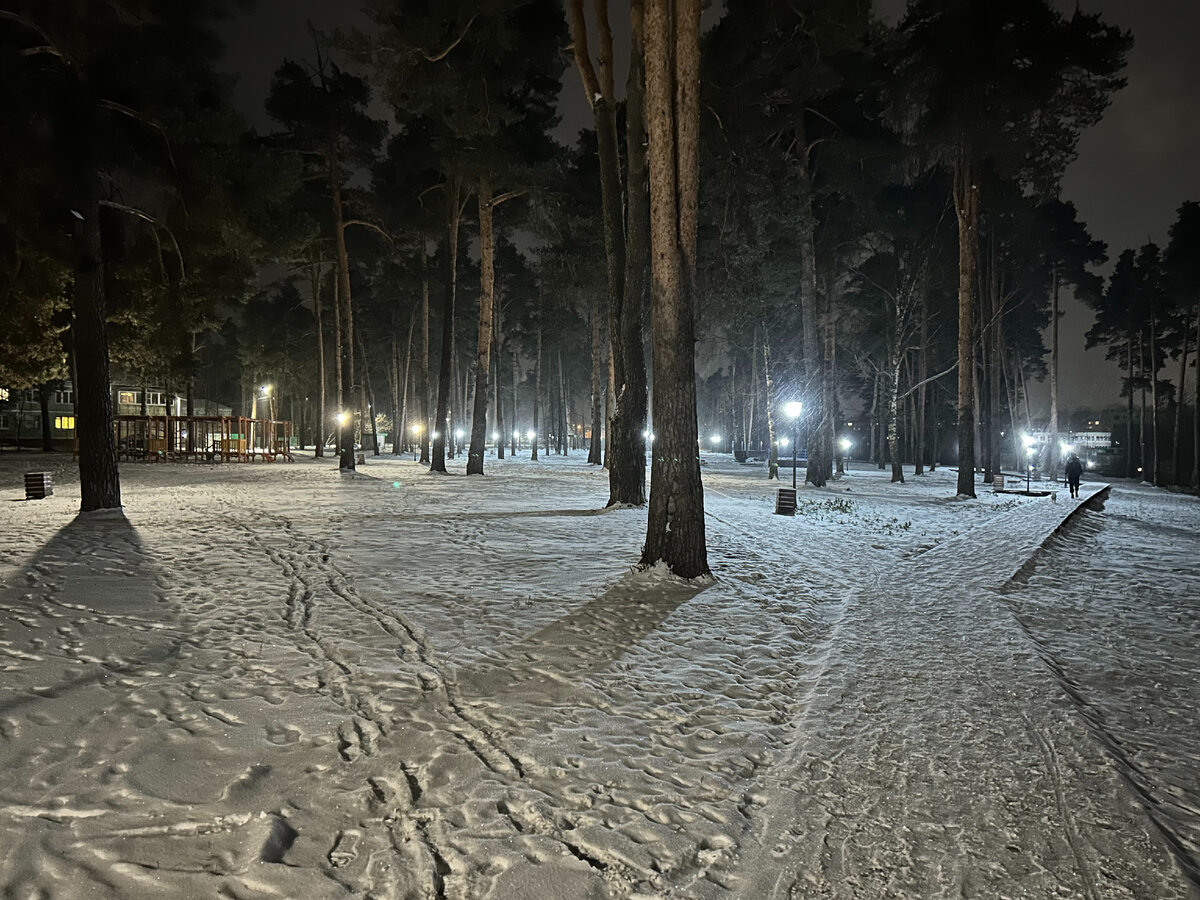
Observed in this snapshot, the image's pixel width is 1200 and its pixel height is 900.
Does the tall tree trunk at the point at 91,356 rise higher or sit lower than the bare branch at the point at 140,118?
lower

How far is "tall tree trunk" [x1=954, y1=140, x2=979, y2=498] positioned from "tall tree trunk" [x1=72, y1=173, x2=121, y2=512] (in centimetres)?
2170

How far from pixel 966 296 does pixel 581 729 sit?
68.7 ft

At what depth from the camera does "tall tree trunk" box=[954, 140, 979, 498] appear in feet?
66.4

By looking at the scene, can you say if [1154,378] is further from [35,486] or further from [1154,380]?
[35,486]

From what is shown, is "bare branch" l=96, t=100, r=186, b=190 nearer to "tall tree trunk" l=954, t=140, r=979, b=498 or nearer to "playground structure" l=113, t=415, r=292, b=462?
"tall tree trunk" l=954, t=140, r=979, b=498

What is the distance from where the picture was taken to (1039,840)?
287 centimetres

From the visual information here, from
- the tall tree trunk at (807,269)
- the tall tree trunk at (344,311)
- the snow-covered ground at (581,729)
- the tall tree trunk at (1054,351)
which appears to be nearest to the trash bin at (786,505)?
the snow-covered ground at (581,729)

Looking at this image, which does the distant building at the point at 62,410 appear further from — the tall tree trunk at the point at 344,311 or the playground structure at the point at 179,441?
the tall tree trunk at the point at 344,311

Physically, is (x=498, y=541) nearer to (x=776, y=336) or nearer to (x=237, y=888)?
(x=237, y=888)

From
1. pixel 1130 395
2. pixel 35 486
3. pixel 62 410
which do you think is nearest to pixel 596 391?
pixel 35 486

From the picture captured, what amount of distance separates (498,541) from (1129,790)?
7995 mm

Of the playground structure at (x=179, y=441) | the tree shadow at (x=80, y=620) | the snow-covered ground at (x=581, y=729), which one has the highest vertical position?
the playground structure at (x=179, y=441)

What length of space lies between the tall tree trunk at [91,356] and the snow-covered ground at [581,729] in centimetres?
444

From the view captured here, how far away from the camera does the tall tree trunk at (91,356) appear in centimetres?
1196
